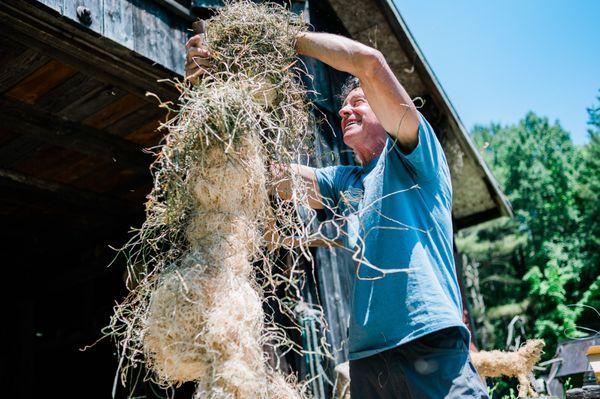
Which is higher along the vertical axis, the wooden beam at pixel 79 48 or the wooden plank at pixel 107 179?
the wooden plank at pixel 107 179

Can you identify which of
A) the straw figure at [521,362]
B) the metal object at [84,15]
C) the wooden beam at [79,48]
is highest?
the metal object at [84,15]

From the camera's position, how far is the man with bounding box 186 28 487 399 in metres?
1.97

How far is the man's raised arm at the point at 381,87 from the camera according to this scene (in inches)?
88.4

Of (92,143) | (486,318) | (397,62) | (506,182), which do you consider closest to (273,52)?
(92,143)

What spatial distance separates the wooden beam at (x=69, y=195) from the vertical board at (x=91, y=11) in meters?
1.86

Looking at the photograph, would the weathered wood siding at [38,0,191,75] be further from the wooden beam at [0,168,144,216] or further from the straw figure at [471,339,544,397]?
the straw figure at [471,339,544,397]

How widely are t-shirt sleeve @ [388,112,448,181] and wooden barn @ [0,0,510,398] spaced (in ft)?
4.07

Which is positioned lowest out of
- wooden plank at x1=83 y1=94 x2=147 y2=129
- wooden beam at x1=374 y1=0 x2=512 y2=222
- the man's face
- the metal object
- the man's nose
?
the man's face

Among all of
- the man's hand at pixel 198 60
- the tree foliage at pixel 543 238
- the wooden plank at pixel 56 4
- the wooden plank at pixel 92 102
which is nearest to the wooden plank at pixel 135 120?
the wooden plank at pixel 92 102

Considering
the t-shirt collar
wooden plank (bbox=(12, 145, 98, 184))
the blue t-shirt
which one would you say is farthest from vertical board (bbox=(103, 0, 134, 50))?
the blue t-shirt

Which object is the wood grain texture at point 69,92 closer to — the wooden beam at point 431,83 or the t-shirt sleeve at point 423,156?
the t-shirt sleeve at point 423,156

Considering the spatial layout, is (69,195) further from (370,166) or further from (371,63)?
(371,63)

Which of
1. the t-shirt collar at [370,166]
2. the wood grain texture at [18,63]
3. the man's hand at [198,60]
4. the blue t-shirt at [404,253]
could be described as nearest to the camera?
the blue t-shirt at [404,253]

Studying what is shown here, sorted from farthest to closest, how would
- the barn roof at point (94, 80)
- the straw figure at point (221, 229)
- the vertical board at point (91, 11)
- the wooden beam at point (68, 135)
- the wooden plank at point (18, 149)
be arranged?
1. the wooden plank at point (18, 149)
2. the wooden beam at point (68, 135)
3. the barn roof at point (94, 80)
4. the vertical board at point (91, 11)
5. the straw figure at point (221, 229)
